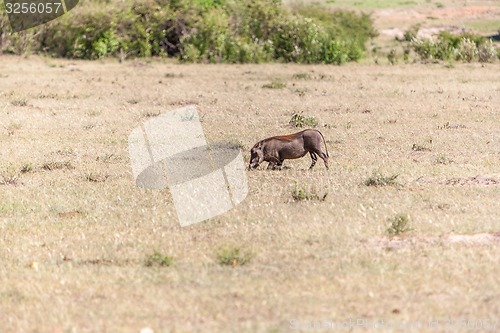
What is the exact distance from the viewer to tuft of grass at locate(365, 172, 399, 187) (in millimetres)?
11086

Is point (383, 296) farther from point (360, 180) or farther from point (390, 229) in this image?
point (360, 180)

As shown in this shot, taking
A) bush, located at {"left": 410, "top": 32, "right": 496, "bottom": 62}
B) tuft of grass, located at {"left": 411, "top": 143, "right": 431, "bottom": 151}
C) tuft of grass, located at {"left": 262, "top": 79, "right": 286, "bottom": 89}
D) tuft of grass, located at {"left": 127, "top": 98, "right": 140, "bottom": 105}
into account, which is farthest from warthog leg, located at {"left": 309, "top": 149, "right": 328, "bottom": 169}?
bush, located at {"left": 410, "top": 32, "right": 496, "bottom": 62}

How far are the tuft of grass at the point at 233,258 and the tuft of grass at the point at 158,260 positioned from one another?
41 centimetres

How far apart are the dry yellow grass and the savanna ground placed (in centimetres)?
2

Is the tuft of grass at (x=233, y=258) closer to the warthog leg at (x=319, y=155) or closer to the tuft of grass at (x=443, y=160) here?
the warthog leg at (x=319, y=155)

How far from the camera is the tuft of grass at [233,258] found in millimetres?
7820

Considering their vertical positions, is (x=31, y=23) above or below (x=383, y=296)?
below

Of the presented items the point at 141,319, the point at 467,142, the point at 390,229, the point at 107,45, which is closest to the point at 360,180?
the point at 390,229

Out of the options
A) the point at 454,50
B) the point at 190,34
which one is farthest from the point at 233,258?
the point at 190,34

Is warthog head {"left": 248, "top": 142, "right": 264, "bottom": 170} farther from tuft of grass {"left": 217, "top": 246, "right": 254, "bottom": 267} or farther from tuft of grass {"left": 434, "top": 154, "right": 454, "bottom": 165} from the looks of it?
tuft of grass {"left": 217, "top": 246, "right": 254, "bottom": 267}

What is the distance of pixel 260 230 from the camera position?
29.5 ft

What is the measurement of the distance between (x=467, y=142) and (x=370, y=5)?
4830 cm

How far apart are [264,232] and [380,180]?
2618 mm

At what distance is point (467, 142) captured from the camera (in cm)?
1478
